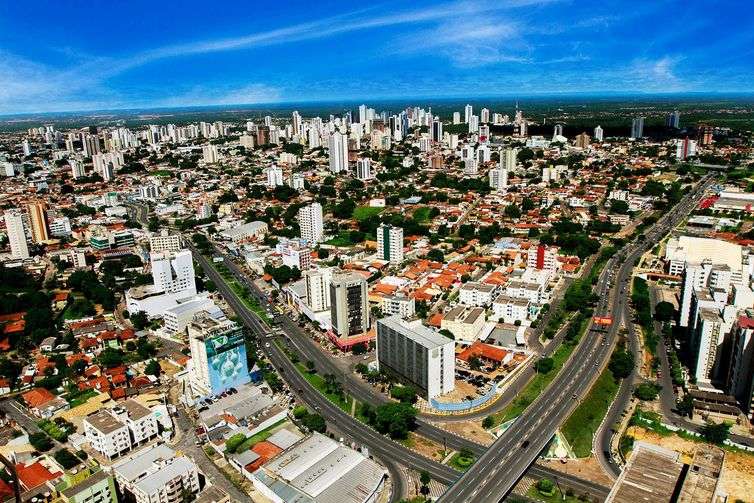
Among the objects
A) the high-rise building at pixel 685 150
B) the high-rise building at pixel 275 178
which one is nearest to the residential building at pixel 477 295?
the high-rise building at pixel 275 178

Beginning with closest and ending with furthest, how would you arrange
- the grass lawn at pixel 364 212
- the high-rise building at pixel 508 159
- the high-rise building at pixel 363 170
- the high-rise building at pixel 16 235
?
the high-rise building at pixel 16 235 < the grass lawn at pixel 364 212 < the high-rise building at pixel 508 159 < the high-rise building at pixel 363 170

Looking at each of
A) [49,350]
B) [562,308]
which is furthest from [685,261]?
[49,350]

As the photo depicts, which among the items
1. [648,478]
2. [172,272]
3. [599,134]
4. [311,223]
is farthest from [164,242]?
[599,134]

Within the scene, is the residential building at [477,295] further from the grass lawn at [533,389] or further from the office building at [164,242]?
the office building at [164,242]

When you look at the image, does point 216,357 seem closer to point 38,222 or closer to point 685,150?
point 38,222

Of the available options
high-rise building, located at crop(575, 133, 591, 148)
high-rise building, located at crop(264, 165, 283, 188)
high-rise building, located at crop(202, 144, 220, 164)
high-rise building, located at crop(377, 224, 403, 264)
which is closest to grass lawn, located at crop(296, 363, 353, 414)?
high-rise building, located at crop(377, 224, 403, 264)
